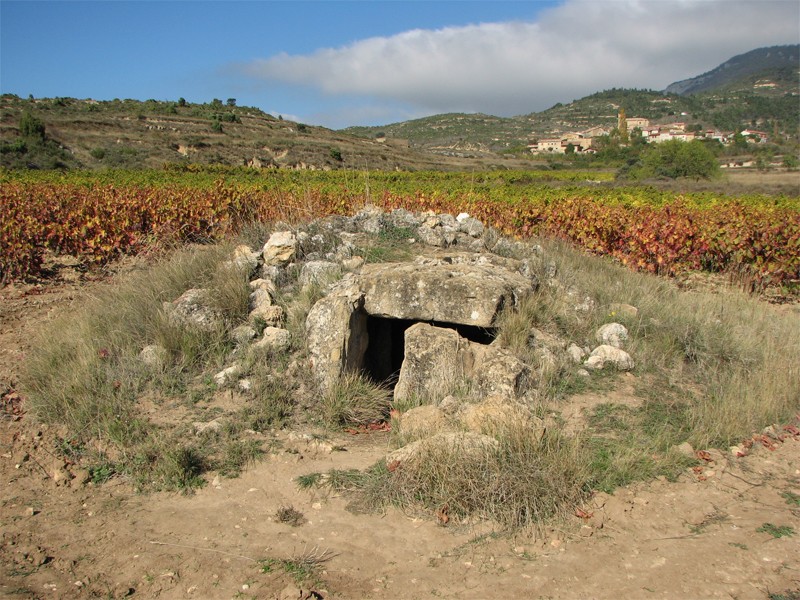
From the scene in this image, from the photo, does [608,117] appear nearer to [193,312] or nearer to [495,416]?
[193,312]

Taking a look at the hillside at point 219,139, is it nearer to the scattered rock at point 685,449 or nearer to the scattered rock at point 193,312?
the scattered rock at point 193,312

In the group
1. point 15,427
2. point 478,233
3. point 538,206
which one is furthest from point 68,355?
point 538,206

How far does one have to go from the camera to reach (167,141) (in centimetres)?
4775

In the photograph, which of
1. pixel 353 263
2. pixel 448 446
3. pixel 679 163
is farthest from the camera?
pixel 679 163

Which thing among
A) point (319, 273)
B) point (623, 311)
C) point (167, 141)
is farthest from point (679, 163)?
point (319, 273)

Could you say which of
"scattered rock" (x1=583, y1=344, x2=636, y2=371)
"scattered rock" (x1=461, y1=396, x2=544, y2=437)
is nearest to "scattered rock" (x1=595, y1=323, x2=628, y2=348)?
"scattered rock" (x1=583, y1=344, x2=636, y2=371)

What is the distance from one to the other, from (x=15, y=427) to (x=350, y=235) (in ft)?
14.4

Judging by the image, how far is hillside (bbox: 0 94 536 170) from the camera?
40281mm

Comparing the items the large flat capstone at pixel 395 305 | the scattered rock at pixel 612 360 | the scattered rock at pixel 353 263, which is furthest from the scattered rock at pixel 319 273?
the scattered rock at pixel 612 360

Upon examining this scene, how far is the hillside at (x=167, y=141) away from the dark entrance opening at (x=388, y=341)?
35.0 meters

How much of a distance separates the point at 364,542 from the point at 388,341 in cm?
374

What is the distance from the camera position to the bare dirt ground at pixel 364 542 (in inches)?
133

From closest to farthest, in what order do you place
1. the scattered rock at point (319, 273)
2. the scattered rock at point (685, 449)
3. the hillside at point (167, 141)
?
the scattered rock at point (685, 449), the scattered rock at point (319, 273), the hillside at point (167, 141)

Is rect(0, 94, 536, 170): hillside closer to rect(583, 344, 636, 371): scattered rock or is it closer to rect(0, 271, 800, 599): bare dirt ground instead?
rect(0, 271, 800, 599): bare dirt ground
